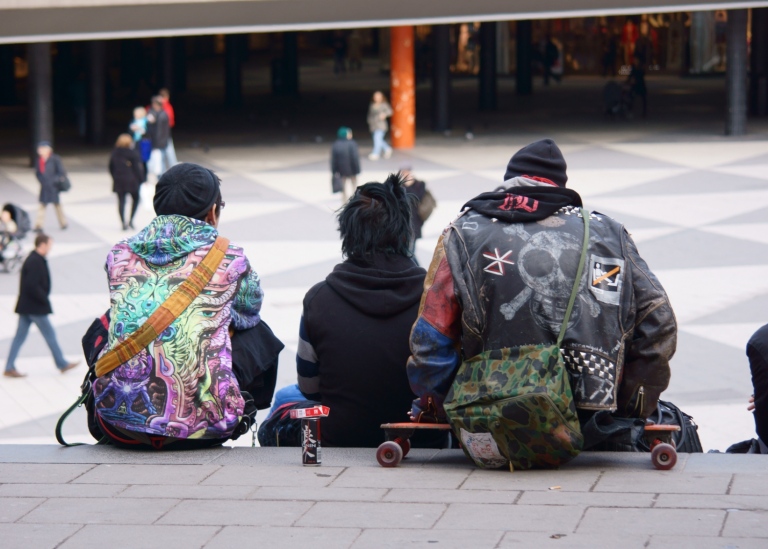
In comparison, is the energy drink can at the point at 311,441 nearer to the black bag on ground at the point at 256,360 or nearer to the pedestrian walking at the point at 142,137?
the black bag on ground at the point at 256,360

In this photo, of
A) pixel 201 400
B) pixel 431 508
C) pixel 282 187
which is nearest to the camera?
pixel 431 508

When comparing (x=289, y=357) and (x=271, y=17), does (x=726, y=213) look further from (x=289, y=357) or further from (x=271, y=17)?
(x=271, y=17)

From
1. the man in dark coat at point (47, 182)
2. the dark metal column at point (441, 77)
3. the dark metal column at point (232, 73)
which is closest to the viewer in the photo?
the man in dark coat at point (47, 182)

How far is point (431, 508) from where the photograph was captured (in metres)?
4.07

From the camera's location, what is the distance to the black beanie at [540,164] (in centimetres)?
457

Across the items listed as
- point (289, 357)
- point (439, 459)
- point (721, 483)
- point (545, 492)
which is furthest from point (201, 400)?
point (289, 357)

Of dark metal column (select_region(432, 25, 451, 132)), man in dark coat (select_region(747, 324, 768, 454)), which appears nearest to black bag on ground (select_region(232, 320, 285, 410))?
man in dark coat (select_region(747, 324, 768, 454))

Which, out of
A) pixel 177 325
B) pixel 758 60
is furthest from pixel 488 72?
pixel 177 325

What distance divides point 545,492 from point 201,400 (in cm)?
142

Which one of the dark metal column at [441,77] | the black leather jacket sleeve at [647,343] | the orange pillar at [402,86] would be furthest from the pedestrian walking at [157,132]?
the black leather jacket sleeve at [647,343]

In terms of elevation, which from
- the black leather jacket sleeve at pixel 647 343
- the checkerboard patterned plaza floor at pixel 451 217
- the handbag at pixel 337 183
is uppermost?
the black leather jacket sleeve at pixel 647 343

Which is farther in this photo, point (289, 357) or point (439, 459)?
point (289, 357)

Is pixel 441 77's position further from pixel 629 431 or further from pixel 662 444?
pixel 662 444

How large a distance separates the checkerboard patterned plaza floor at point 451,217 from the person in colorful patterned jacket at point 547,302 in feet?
17.6
